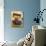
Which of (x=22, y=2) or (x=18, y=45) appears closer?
(x=18, y=45)

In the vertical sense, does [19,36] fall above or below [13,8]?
below

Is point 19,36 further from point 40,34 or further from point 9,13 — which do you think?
point 40,34

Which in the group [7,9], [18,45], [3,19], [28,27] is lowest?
[18,45]

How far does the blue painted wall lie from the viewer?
16.8ft

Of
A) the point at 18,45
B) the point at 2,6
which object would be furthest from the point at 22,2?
the point at 18,45

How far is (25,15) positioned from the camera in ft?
17.0

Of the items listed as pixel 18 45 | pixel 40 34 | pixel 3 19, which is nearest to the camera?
pixel 40 34

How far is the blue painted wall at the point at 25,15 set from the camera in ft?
16.8

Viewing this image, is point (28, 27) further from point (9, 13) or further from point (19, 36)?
point (9, 13)

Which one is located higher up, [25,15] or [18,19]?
[25,15]

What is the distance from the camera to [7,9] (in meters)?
5.09

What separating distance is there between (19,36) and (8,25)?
23.0 inches

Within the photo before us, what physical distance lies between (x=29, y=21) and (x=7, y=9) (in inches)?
36.8

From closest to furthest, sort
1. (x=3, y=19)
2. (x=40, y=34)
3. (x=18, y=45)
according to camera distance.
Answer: (x=40, y=34) < (x=18, y=45) < (x=3, y=19)
